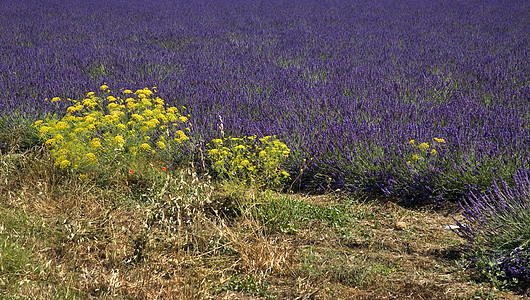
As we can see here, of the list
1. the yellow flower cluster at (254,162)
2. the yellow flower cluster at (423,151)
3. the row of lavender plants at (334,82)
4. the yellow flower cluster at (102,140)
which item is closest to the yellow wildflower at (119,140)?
the yellow flower cluster at (102,140)

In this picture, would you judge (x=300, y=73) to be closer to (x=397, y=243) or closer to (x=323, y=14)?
(x=397, y=243)

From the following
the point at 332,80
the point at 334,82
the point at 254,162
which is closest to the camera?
the point at 254,162

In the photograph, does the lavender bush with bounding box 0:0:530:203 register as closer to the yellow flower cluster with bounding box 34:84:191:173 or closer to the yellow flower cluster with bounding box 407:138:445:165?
the yellow flower cluster with bounding box 407:138:445:165

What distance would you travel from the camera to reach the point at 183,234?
3.28m

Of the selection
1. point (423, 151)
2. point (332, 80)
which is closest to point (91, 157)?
point (423, 151)

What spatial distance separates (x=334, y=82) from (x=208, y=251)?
3.64 meters

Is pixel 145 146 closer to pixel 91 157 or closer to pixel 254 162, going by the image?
pixel 91 157

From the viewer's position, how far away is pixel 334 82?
6.30m

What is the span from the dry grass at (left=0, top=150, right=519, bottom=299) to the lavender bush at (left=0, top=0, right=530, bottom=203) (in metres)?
0.46

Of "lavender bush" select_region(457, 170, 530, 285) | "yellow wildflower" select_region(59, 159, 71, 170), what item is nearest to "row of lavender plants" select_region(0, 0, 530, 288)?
"lavender bush" select_region(457, 170, 530, 285)

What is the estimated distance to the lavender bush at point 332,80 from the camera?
13.2 ft

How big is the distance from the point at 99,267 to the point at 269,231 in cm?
103

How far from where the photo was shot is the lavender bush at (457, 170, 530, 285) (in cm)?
263

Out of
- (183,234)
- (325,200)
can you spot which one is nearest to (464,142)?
(325,200)
